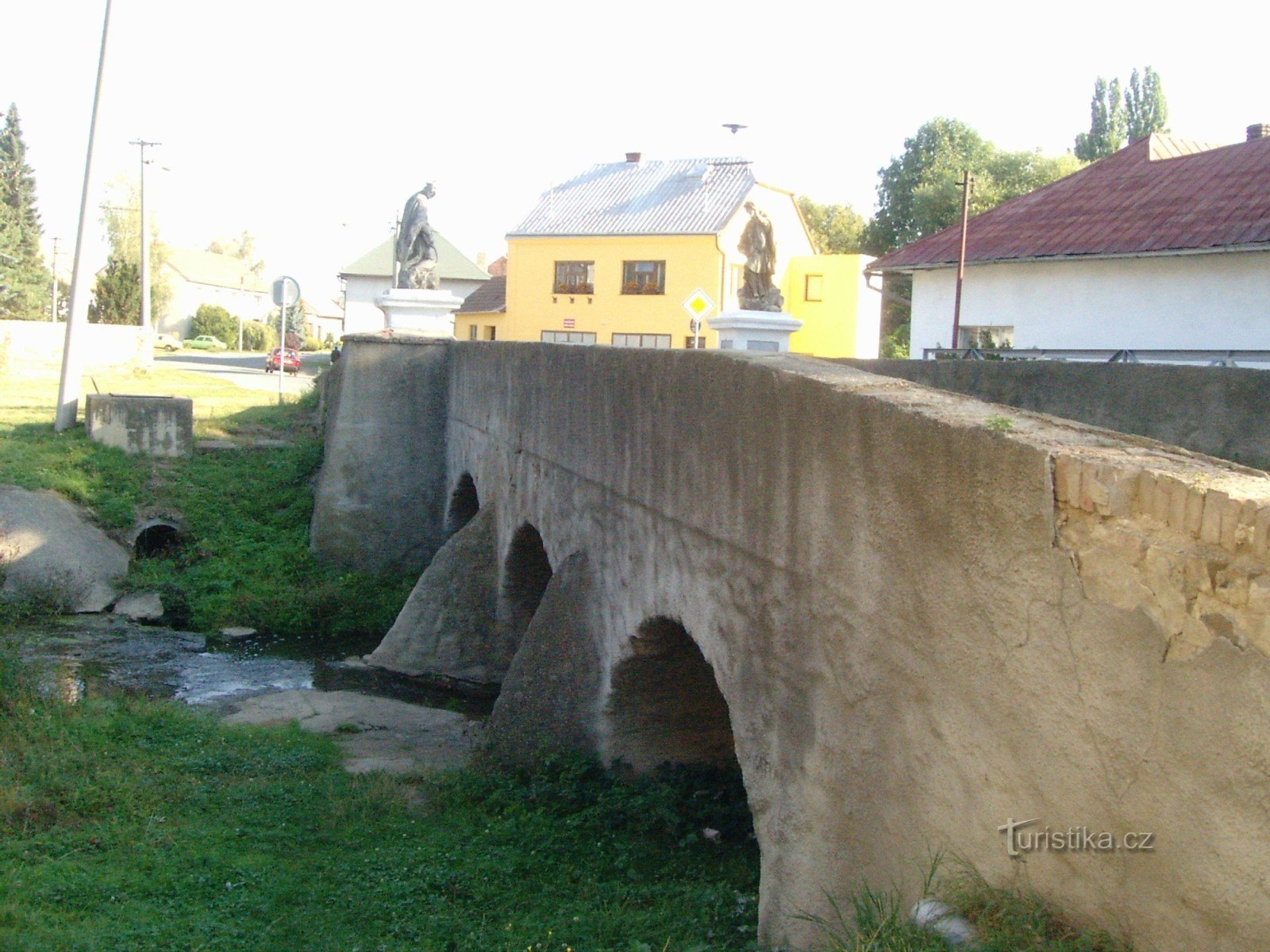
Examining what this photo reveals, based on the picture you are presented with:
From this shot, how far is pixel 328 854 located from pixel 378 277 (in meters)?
44.0

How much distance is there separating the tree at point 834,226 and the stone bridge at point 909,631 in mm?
38025

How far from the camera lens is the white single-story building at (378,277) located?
49.3m

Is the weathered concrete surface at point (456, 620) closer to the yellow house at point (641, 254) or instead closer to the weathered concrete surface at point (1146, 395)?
the weathered concrete surface at point (1146, 395)

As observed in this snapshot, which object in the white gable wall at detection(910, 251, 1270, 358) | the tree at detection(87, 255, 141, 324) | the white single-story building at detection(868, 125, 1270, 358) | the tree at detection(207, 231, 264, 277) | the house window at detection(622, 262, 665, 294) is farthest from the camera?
the tree at detection(207, 231, 264, 277)

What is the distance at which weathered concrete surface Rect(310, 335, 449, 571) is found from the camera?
1548 cm

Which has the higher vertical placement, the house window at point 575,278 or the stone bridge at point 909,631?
the house window at point 575,278

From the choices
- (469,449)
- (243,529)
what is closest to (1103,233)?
(469,449)

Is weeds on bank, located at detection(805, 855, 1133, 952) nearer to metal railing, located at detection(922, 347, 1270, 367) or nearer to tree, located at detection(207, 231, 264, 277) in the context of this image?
metal railing, located at detection(922, 347, 1270, 367)

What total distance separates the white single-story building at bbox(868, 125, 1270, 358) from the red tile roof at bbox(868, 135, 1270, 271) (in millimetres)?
25

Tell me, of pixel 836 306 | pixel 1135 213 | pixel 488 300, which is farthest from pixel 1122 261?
pixel 488 300

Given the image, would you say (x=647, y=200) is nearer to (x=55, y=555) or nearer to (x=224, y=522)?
(x=224, y=522)

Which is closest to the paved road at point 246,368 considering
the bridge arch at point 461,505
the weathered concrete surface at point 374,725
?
the bridge arch at point 461,505

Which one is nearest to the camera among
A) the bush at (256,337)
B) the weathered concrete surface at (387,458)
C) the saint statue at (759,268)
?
the saint statue at (759,268)

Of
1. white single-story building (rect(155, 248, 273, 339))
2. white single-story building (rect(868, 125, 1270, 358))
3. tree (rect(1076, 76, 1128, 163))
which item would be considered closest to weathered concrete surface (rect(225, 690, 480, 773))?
white single-story building (rect(868, 125, 1270, 358))
